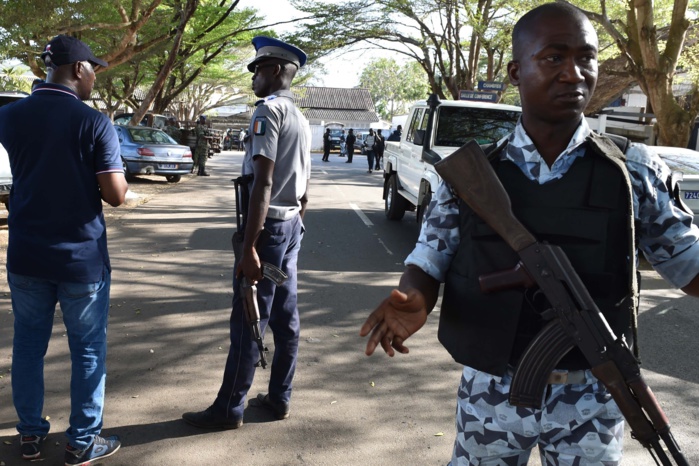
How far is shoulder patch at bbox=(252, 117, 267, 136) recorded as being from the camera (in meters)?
3.23

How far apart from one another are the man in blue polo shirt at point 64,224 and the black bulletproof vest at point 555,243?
1789 millimetres

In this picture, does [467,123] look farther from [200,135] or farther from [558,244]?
[200,135]

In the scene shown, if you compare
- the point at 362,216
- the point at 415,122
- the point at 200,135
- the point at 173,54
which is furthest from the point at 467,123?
the point at 200,135

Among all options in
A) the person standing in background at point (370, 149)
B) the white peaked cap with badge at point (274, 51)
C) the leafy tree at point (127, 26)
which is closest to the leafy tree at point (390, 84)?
the person standing in background at point (370, 149)

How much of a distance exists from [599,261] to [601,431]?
17.5 inches

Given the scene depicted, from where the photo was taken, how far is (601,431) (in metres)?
1.78

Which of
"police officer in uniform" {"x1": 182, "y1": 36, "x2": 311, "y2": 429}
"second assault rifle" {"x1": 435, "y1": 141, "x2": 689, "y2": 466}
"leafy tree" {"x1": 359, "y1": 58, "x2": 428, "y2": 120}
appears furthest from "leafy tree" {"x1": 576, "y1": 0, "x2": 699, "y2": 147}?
"leafy tree" {"x1": 359, "y1": 58, "x2": 428, "y2": 120}

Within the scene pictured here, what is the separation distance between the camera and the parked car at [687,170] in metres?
7.98

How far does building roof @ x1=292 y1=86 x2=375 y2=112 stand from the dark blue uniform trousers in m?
60.8

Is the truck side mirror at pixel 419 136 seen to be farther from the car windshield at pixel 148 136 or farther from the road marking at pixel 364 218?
the car windshield at pixel 148 136

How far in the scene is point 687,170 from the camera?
27.3ft

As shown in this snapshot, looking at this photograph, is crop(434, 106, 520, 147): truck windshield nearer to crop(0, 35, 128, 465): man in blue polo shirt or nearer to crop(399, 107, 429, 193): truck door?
crop(399, 107, 429, 193): truck door

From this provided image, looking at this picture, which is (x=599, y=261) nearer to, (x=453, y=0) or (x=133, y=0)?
(x=133, y=0)

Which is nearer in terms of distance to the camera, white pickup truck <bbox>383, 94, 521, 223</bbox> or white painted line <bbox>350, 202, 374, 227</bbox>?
white pickup truck <bbox>383, 94, 521, 223</bbox>
